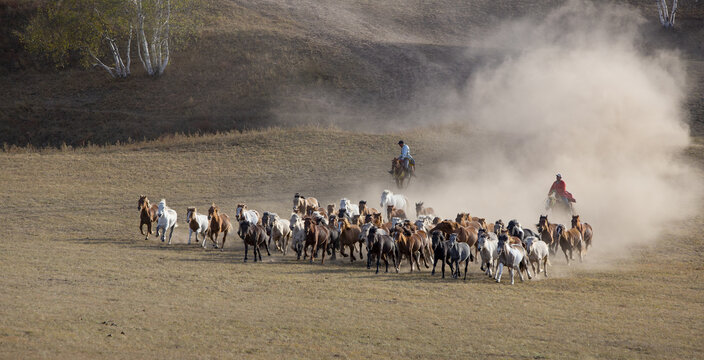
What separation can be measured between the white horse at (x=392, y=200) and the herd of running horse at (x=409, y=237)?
10.2 ft

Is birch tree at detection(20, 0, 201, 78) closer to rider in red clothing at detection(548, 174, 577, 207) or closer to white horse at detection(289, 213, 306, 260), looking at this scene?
rider in red clothing at detection(548, 174, 577, 207)

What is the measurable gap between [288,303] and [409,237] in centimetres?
606

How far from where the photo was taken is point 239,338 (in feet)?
42.6

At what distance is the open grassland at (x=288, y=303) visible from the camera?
1269cm

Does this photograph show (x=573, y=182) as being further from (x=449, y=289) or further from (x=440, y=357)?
(x=440, y=357)

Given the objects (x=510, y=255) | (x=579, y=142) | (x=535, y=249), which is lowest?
(x=510, y=255)

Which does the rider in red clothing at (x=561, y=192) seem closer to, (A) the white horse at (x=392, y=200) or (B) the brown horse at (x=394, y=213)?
(A) the white horse at (x=392, y=200)

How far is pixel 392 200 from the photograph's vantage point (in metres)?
30.4

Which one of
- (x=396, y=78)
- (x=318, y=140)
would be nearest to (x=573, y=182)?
(x=318, y=140)

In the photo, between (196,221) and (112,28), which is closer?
(196,221)

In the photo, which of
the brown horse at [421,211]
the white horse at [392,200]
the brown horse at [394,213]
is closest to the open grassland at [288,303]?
the brown horse at [394,213]

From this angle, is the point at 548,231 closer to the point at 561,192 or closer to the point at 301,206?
the point at 561,192

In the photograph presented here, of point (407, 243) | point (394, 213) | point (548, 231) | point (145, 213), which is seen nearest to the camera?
point (407, 243)

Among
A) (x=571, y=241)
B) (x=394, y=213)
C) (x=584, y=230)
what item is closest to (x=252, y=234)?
(x=394, y=213)
